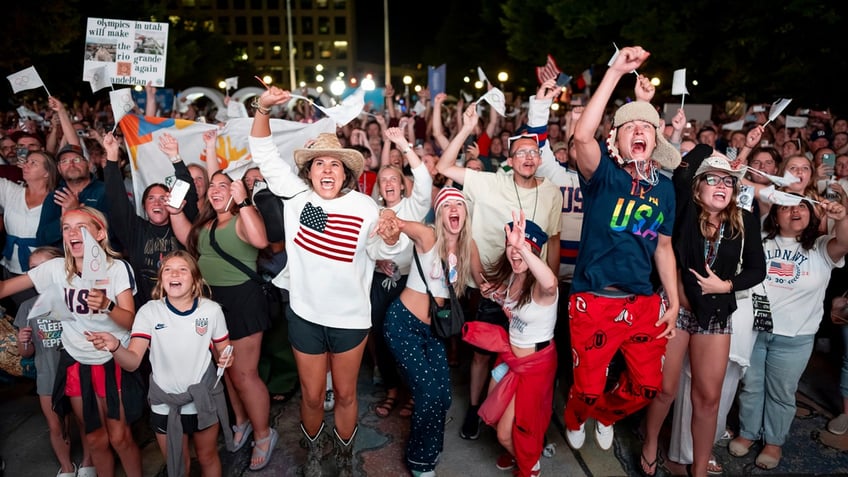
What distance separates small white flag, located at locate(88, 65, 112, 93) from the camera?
559 centimetres

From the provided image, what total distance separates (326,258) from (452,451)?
179cm

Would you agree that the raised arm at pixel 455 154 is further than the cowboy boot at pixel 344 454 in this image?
Yes

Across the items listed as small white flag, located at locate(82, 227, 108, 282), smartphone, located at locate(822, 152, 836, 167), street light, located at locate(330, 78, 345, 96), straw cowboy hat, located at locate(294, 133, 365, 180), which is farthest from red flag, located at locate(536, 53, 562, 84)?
small white flag, located at locate(82, 227, 108, 282)

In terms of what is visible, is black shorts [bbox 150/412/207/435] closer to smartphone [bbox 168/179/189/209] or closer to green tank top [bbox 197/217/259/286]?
green tank top [bbox 197/217/259/286]

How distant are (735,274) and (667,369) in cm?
74

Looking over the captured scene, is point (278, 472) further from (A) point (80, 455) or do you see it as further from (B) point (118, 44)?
(B) point (118, 44)

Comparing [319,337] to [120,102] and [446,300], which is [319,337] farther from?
[120,102]

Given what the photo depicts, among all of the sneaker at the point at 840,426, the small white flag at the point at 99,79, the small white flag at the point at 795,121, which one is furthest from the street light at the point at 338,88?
the sneaker at the point at 840,426

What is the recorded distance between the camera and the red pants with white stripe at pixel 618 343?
344 centimetres

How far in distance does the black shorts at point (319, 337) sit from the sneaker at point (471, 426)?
1.27 meters

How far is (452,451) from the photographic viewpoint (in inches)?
162

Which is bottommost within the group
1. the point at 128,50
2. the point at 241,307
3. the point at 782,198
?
the point at 241,307

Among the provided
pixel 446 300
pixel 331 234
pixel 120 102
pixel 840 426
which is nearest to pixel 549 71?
pixel 446 300

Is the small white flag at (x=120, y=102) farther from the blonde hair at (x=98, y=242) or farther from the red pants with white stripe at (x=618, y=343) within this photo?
the red pants with white stripe at (x=618, y=343)
